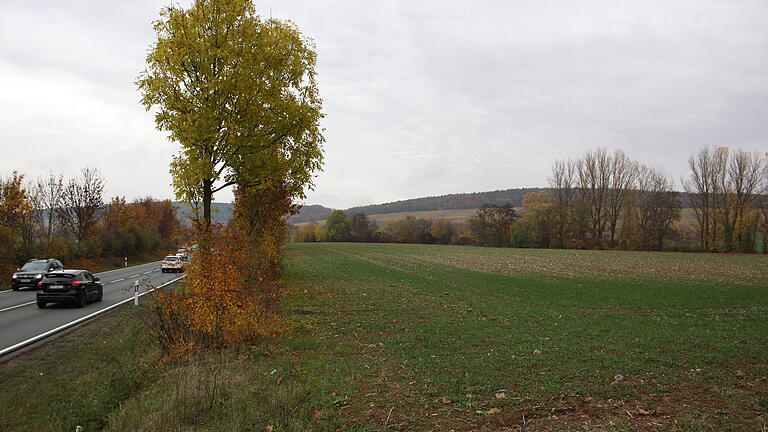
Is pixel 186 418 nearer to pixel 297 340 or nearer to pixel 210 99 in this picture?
pixel 297 340

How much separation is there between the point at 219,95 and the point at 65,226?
39681 mm

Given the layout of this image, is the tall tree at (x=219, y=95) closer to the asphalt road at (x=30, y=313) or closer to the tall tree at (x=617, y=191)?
the asphalt road at (x=30, y=313)

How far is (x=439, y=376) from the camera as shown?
300 inches

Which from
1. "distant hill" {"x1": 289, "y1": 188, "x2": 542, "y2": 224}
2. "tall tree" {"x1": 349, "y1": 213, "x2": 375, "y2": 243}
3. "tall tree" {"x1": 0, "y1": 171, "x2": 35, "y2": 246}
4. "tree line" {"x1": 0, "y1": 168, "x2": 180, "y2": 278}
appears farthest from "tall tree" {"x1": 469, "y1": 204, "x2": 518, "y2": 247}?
"tall tree" {"x1": 0, "y1": 171, "x2": 35, "y2": 246}

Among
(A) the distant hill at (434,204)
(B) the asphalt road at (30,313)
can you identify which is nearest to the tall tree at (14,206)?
(B) the asphalt road at (30,313)

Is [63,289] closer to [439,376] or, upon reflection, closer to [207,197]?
[207,197]

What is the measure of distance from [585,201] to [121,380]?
85.8 metres

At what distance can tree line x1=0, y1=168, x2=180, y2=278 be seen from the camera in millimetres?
33438

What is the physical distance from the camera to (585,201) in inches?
3273

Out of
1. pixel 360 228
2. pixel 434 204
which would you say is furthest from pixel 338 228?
pixel 434 204

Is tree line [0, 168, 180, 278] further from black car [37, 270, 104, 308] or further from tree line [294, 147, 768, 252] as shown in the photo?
tree line [294, 147, 768, 252]

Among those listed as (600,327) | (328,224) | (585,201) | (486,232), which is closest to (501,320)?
(600,327)

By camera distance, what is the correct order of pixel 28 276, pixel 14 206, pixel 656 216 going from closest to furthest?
pixel 28 276
pixel 14 206
pixel 656 216

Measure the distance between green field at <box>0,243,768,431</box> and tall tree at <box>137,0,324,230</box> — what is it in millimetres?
5103
